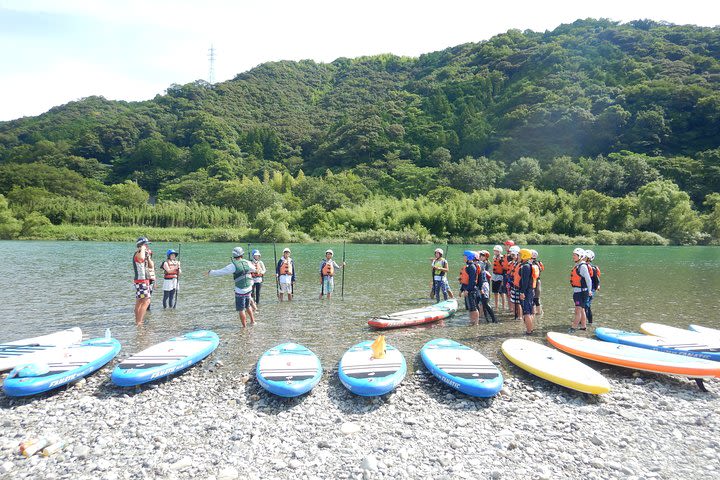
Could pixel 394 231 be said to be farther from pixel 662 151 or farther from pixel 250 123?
pixel 250 123

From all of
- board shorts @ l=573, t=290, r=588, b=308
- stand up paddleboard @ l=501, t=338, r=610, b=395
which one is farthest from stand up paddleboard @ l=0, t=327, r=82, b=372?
board shorts @ l=573, t=290, r=588, b=308

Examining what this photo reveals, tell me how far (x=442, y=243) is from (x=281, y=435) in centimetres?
5383

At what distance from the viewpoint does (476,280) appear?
1262cm

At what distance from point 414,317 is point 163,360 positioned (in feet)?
23.6

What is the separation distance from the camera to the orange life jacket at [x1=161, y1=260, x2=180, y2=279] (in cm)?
1353

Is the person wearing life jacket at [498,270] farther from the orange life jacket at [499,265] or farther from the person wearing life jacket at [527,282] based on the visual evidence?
the person wearing life jacket at [527,282]

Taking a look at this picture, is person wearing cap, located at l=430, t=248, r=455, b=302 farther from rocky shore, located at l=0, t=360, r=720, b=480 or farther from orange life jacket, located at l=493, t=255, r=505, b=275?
rocky shore, located at l=0, t=360, r=720, b=480

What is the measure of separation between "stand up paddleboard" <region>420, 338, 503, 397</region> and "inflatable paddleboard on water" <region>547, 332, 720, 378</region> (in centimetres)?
254

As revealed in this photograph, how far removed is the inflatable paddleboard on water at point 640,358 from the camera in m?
7.99

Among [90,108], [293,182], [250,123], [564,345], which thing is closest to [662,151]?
[293,182]

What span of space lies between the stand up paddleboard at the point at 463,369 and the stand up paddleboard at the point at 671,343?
4.34 metres

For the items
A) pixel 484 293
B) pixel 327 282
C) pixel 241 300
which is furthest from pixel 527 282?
pixel 327 282

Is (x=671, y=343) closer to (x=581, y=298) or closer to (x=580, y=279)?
(x=581, y=298)

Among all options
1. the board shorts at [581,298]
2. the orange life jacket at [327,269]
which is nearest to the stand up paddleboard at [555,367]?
the board shorts at [581,298]
